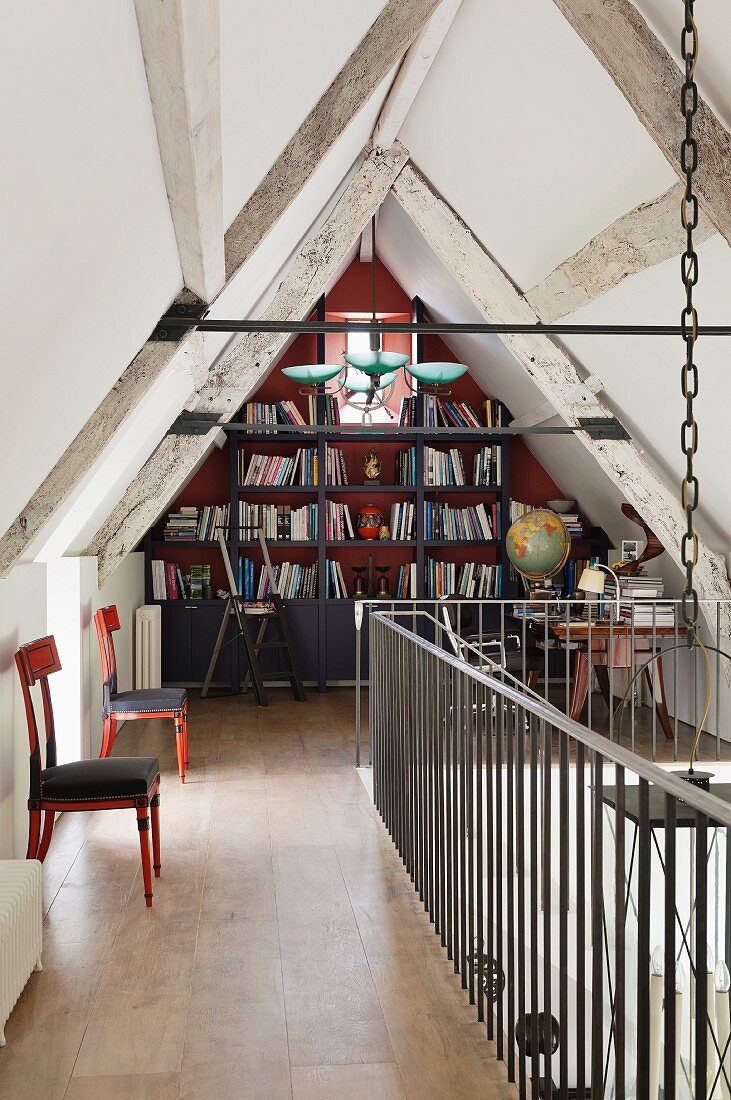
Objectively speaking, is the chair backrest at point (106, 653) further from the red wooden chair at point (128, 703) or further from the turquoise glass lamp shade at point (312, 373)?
the turquoise glass lamp shade at point (312, 373)

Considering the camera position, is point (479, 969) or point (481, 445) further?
point (481, 445)

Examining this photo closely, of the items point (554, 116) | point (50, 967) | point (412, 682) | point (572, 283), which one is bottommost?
point (50, 967)

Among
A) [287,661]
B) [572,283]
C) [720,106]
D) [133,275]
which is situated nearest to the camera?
[133,275]

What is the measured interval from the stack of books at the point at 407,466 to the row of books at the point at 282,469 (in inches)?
29.0

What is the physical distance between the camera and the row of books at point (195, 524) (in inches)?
315

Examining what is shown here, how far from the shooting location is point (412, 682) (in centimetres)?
351

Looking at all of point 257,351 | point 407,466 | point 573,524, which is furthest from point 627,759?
point 573,524

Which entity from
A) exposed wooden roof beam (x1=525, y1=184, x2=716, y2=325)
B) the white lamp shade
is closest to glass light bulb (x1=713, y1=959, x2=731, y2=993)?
the white lamp shade

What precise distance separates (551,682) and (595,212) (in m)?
4.69

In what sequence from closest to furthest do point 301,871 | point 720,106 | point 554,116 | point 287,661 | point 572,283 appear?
point 720,106 < point 301,871 < point 554,116 < point 572,283 < point 287,661

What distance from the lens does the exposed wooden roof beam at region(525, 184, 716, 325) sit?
12.5 feet

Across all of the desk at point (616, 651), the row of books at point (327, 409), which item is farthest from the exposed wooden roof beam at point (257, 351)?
the desk at point (616, 651)

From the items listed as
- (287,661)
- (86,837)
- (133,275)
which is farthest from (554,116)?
(287,661)

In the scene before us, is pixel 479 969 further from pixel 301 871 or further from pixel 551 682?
pixel 551 682
